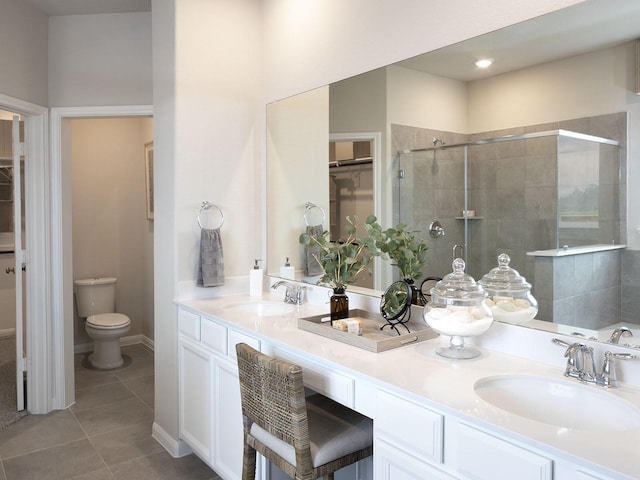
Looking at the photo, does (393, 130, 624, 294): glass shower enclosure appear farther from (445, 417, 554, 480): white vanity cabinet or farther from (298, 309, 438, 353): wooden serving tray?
(445, 417, 554, 480): white vanity cabinet

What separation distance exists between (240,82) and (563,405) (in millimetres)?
2345

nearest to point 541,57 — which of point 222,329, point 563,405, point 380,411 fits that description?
point 563,405

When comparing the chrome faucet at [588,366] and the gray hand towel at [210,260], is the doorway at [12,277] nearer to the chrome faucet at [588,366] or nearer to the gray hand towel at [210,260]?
the gray hand towel at [210,260]

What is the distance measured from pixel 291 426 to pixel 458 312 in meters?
0.66

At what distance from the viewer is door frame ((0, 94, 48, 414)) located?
10.4ft

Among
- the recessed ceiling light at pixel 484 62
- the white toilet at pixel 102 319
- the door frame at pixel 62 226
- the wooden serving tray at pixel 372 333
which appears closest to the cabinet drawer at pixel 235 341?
the wooden serving tray at pixel 372 333

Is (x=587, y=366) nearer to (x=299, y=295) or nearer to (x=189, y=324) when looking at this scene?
(x=299, y=295)

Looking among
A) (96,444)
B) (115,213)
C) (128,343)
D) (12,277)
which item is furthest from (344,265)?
(12,277)

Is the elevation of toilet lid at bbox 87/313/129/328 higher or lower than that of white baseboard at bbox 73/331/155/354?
higher

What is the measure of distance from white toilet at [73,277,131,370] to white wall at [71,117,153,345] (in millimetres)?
204

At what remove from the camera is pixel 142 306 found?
478 cm

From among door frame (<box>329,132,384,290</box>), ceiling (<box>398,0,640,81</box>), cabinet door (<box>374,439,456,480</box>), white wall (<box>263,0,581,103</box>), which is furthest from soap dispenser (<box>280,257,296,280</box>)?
cabinet door (<box>374,439,456,480</box>)

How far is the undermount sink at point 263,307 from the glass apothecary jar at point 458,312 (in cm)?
104

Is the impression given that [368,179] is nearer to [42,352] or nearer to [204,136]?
[204,136]
